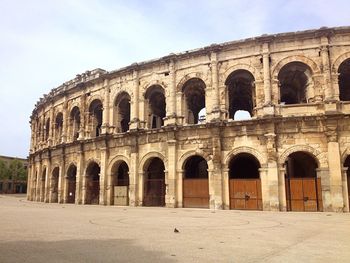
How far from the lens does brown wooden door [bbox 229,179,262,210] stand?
16344mm

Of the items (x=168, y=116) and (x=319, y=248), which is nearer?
(x=319, y=248)

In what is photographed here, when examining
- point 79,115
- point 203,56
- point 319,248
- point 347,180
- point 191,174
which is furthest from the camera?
point 79,115

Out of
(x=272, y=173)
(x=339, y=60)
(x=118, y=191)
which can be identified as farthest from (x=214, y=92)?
(x=118, y=191)

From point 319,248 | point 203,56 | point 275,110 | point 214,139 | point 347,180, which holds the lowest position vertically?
point 319,248

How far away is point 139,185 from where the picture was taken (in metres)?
19.1

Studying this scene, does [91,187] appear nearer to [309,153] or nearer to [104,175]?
[104,175]

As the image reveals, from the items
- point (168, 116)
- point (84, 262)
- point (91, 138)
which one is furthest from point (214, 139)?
point (84, 262)

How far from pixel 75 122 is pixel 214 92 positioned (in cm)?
1174

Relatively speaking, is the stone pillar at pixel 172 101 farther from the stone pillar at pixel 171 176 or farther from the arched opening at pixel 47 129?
the arched opening at pixel 47 129

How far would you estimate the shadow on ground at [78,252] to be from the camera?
486cm

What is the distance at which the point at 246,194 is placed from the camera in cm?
1652

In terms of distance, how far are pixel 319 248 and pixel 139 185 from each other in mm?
14068

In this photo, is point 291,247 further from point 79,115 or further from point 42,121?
point 42,121

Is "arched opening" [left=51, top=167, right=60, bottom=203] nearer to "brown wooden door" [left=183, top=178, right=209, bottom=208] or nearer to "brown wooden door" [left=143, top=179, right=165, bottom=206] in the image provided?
"brown wooden door" [left=143, top=179, right=165, bottom=206]
